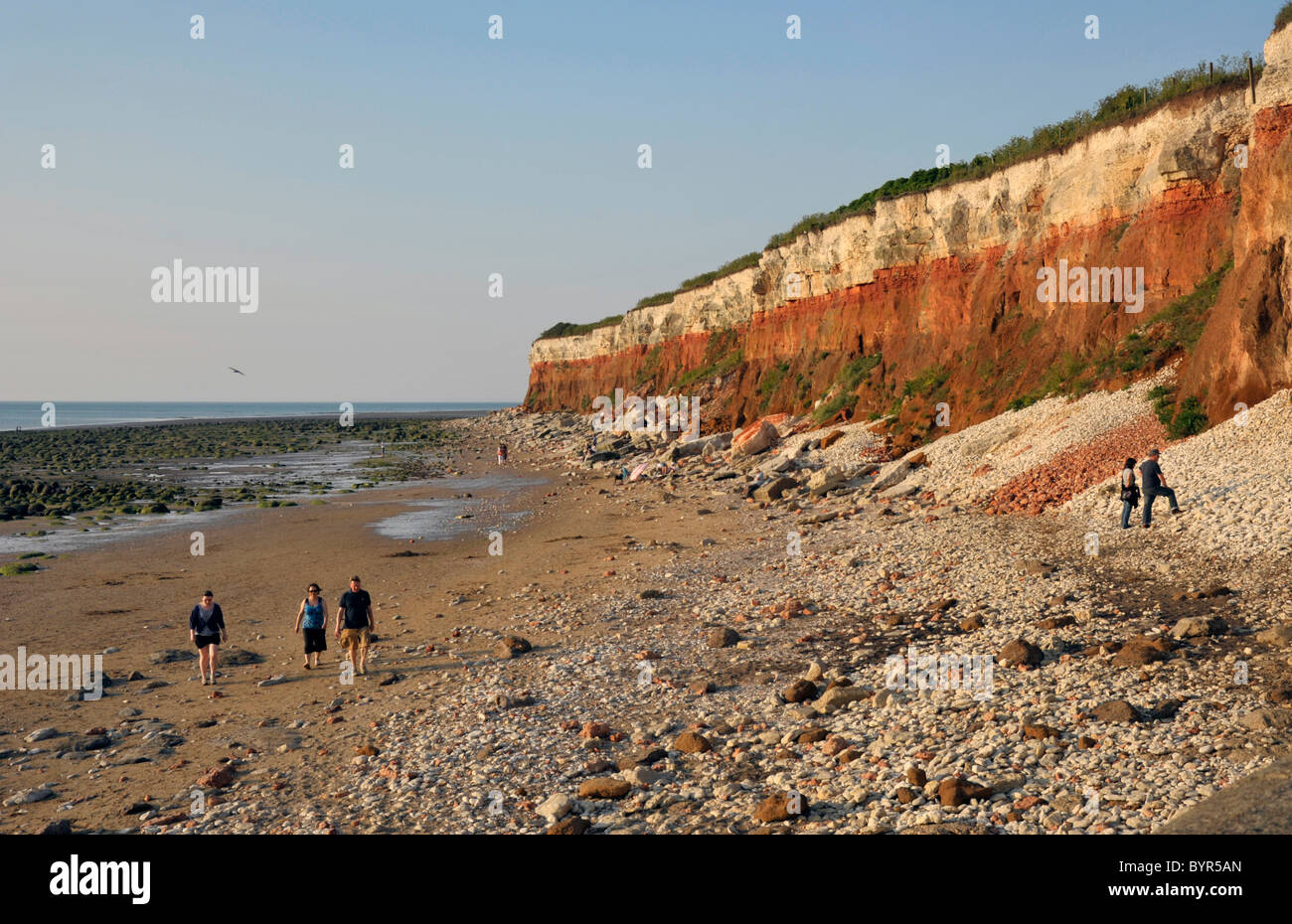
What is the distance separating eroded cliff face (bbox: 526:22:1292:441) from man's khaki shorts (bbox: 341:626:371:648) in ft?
66.1

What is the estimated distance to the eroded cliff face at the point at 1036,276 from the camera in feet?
67.8

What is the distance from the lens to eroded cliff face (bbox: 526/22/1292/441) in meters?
20.7

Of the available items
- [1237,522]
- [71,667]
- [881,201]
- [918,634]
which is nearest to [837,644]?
[918,634]

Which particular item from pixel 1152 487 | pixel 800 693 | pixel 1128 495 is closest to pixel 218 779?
pixel 800 693

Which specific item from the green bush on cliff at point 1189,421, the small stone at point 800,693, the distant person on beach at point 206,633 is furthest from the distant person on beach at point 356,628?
the green bush on cliff at point 1189,421

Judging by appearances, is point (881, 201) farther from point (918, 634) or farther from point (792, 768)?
point (792, 768)

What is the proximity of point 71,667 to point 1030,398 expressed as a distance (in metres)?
27.7

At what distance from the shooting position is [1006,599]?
14227mm

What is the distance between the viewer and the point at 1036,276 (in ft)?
104

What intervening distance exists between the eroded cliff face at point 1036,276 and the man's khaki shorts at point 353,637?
20155mm

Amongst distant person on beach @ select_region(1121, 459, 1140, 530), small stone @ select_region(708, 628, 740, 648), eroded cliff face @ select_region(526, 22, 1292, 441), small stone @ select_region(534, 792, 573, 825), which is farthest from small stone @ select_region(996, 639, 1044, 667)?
eroded cliff face @ select_region(526, 22, 1292, 441)

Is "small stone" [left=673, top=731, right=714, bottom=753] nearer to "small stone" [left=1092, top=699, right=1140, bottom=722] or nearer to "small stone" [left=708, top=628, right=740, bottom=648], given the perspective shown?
"small stone" [left=708, top=628, right=740, bottom=648]

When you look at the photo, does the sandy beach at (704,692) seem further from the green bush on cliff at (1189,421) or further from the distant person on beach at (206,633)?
the green bush on cliff at (1189,421)

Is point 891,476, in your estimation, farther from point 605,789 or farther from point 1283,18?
point 605,789
